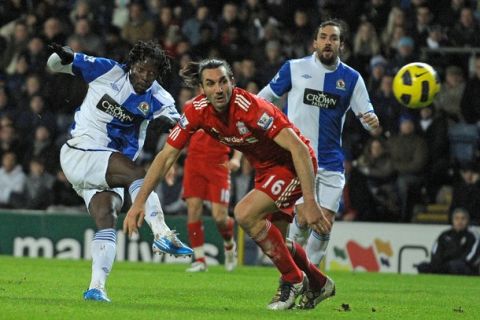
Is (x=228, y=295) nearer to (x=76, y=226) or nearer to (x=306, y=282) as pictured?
(x=306, y=282)

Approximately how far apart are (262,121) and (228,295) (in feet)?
8.94

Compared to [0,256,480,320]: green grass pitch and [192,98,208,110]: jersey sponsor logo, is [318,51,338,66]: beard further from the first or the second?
[192,98,208,110]: jersey sponsor logo

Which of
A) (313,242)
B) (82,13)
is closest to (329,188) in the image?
(313,242)

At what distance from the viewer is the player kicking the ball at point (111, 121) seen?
916 centimetres

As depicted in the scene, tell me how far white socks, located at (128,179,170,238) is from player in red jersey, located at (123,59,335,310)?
659mm

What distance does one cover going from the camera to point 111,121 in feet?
31.3

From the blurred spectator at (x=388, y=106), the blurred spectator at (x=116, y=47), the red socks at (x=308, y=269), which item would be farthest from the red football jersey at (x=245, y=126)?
the blurred spectator at (x=116, y=47)

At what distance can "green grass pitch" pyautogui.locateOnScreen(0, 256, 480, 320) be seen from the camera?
8.05 m

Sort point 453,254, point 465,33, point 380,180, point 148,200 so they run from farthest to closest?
point 465,33 → point 380,180 → point 453,254 → point 148,200

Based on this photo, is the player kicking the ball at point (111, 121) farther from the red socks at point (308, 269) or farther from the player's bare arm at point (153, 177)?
the red socks at point (308, 269)

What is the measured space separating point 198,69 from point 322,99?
3.12 metres

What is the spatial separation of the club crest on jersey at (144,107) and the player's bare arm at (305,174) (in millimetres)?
1932

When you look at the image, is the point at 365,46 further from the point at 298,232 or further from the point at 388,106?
the point at 298,232

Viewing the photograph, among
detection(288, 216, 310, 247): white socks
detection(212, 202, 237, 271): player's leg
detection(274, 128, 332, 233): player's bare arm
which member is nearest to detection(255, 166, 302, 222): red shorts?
detection(274, 128, 332, 233): player's bare arm
